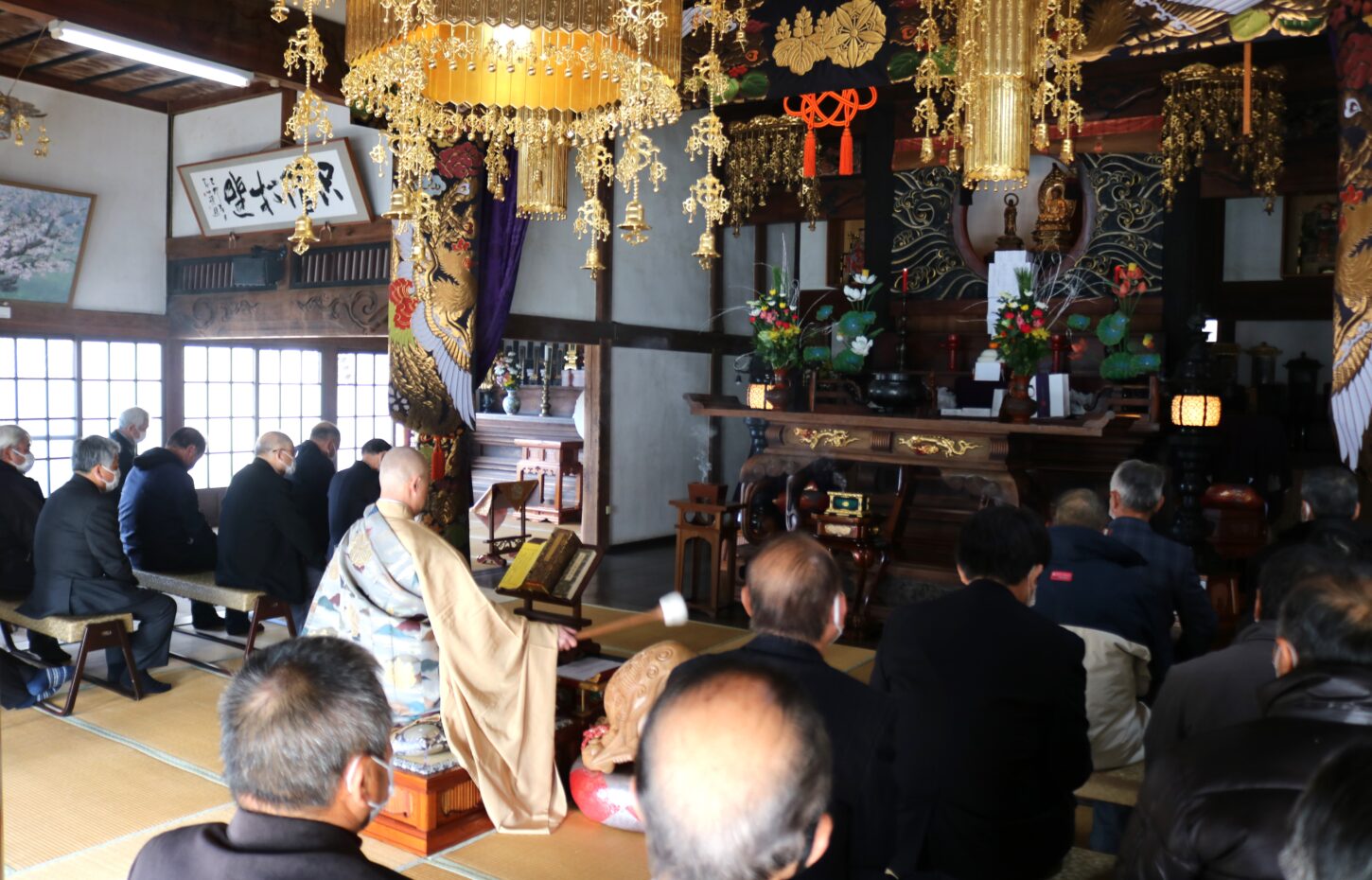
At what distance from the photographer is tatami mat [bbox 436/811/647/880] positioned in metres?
3.10

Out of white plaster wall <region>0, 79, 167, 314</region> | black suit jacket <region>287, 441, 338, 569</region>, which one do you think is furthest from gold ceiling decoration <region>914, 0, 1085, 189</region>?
white plaster wall <region>0, 79, 167, 314</region>

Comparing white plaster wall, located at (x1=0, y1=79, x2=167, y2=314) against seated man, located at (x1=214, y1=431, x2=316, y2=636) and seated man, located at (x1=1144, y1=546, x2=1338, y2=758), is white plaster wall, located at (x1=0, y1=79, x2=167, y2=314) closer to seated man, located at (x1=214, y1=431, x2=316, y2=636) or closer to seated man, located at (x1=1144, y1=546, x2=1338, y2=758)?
seated man, located at (x1=214, y1=431, x2=316, y2=636)

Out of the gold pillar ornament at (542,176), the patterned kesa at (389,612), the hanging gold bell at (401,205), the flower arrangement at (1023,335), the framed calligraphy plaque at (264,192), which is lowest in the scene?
the patterned kesa at (389,612)

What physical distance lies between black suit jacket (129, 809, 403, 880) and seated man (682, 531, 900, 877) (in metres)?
0.58

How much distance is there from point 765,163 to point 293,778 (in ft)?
26.9

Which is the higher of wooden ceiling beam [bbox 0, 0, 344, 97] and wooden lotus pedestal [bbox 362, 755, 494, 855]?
wooden ceiling beam [bbox 0, 0, 344, 97]

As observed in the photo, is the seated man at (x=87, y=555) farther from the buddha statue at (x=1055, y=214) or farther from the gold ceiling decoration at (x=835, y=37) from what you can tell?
the buddha statue at (x=1055, y=214)

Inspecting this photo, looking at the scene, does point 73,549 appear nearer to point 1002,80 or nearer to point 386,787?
point 386,787

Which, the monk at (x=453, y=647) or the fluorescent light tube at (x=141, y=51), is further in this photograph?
the fluorescent light tube at (x=141, y=51)

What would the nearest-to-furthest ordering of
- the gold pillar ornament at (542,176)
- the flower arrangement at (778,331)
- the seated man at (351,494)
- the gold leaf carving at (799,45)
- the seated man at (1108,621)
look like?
the seated man at (1108,621)
the gold pillar ornament at (542,176)
the gold leaf carving at (799,45)
the seated man at (351,494)
the flower arrangement at (778,331)

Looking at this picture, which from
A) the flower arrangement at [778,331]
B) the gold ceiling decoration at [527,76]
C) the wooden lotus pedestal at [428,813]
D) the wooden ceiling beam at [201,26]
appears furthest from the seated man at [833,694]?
the flower arrangement at [778,331]

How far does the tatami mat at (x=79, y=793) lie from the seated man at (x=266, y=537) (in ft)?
3.62

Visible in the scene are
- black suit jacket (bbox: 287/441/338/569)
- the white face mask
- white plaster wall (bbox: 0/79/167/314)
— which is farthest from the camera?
white plaster wall (bbox: 0/79/167/314)

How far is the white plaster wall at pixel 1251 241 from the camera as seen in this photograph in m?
10.4
